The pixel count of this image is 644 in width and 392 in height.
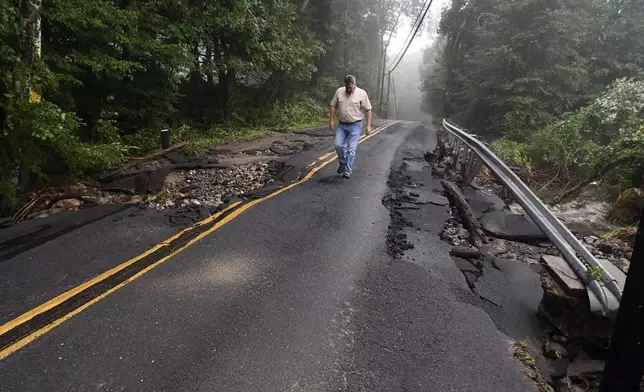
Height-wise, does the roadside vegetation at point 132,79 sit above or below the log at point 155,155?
above

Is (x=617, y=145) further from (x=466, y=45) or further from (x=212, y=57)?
(x=466, y=45)

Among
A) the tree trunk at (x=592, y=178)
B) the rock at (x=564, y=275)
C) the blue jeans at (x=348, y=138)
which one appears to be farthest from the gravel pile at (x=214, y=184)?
the tree trunk at (x=592, y=178)

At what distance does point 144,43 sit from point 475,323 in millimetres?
9798

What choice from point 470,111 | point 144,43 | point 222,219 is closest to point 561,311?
point 222,219

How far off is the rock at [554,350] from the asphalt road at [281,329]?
0.33 metres

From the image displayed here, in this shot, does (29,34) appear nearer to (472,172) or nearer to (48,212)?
(48,212)

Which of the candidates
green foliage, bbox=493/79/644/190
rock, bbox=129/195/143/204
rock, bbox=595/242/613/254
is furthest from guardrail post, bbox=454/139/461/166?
rock, bbox=129/195/143/204

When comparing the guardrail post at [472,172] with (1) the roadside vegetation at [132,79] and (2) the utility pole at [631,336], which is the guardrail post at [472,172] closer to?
(2) the utility pole at [631,336]

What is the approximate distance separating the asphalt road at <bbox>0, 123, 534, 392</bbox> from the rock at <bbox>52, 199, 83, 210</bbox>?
2170mm

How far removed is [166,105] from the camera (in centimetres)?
1229

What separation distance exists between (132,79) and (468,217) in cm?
808

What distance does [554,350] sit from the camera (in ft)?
10.4

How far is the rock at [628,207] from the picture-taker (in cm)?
689

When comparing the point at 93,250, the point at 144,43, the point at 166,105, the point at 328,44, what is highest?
the point at 328,44
